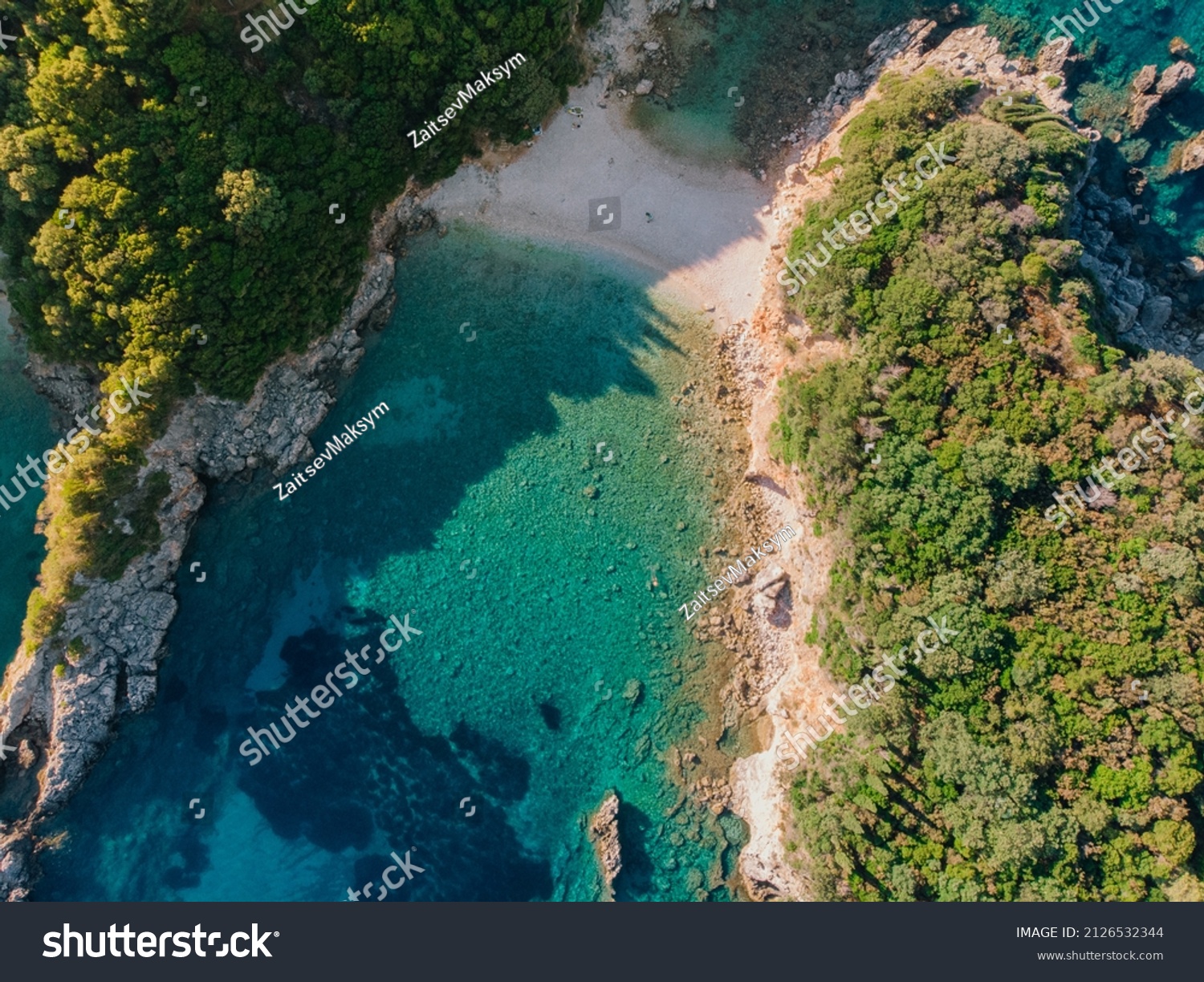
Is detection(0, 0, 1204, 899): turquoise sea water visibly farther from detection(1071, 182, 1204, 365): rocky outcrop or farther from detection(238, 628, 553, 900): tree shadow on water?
detection(1071, 182, 1204, 365): rocky outcrop

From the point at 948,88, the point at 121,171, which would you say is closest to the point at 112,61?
the point at 121,171

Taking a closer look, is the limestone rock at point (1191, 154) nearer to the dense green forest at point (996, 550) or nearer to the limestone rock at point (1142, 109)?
the limestone rock at point (1142, 109)

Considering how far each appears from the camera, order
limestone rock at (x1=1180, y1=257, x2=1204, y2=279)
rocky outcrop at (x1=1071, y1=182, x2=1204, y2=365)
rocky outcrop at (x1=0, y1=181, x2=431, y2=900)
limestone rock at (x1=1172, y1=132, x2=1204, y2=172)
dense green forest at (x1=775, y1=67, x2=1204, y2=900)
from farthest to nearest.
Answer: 1. limestone rock at (x1=1180, y1=257, x2=1204, y2=279)
2. limestone rock at (x1=1172, y1=132, x2=1204, y2=172)
3. rocky outcrop at (x1=1071, y1=182, x2=1204, y2=365)
4. rocky outcrop at (x1=0, y1=181, x2=431, y2=900)
5. dense green forest at (x1=775, y1=67, x2=1204, y2=900)

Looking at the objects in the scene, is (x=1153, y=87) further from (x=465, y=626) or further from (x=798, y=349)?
(x=465, y=626)

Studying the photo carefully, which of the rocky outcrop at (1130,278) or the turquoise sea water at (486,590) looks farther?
the turquoise sea water at (486,590)

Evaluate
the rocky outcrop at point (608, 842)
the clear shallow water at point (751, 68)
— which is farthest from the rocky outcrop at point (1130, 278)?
the rocky outcrop at point (608, 842)

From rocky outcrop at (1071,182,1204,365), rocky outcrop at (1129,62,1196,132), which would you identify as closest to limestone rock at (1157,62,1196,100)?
rocky outcrop at (1129,62,1196,132)
